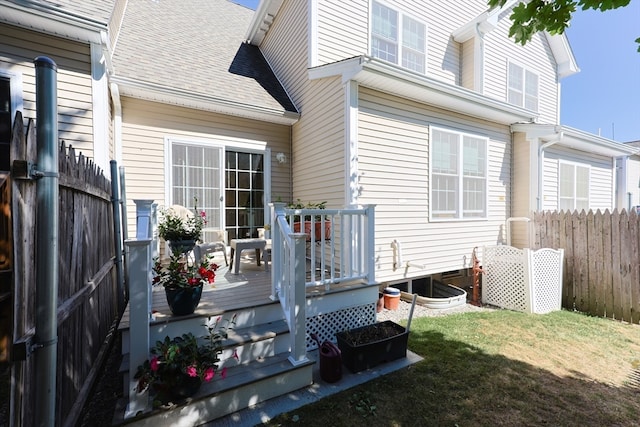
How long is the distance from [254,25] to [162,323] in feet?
26.8

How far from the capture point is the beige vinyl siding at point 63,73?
359 centimetres

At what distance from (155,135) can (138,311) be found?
3.99 meters

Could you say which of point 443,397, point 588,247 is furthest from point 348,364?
point 588,247

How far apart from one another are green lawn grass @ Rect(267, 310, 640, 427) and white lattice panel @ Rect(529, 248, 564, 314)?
0.87 meters

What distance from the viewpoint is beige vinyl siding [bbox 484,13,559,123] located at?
7.92 meters

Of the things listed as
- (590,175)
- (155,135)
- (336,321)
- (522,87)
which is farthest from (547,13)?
(590,175)

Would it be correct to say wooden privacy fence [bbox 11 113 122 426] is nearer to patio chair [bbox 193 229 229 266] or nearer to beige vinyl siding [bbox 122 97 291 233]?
patio chair [bbox 193 229 229 266]

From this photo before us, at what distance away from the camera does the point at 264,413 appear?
2.57m

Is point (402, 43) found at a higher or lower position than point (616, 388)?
higher

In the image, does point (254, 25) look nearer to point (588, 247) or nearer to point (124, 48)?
point (124, 48)

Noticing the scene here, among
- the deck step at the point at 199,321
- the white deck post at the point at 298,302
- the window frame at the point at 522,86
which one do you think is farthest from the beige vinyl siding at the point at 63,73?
the window frame at the point at 522,86

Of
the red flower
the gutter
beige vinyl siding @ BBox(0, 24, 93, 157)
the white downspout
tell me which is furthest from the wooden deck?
the white downspout

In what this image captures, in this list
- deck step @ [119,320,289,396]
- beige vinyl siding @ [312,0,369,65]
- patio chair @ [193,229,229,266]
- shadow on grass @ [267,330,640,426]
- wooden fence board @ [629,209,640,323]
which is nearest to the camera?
shadow on grass @ [267,330,640,426]

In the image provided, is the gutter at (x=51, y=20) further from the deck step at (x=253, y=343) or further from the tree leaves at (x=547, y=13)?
the tree leaves at (x=547, y=13)
